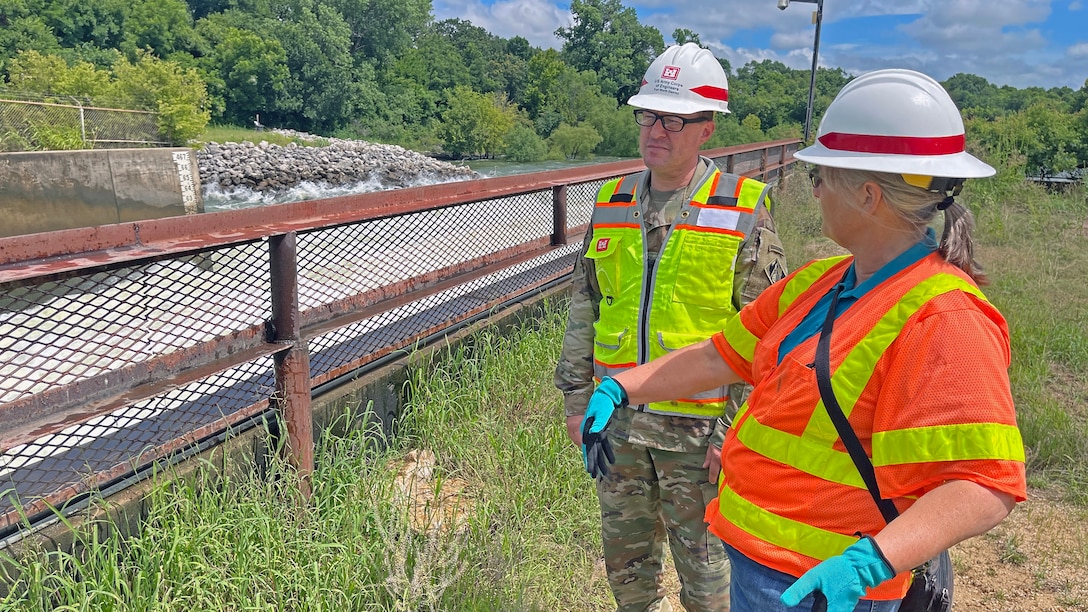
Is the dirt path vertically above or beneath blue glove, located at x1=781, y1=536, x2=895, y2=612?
beneath

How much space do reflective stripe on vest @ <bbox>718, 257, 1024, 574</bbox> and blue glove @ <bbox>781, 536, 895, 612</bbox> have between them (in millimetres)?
161

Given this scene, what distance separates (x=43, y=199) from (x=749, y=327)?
17553 mm

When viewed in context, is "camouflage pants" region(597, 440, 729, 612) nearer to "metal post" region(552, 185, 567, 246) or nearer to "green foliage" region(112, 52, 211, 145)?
"metal post" region(552, 185, 567, 246)

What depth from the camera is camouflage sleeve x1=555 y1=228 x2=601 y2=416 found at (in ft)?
8.74

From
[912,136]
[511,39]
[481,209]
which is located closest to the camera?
[912,136]

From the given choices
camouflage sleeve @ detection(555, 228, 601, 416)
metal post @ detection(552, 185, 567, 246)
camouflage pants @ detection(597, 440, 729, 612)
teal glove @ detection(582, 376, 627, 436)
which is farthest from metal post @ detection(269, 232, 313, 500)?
metal post @ detection(552, 185, 567, 246)

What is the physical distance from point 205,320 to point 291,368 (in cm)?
66

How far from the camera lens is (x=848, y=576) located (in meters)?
1.29

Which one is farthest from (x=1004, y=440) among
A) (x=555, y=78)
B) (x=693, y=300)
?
(x=555, y=78)

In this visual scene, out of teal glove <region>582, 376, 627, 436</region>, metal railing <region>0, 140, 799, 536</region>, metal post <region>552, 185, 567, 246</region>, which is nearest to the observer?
teal glove <region>582, 376, 627, 436</region>

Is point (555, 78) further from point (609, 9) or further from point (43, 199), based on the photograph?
point (43, 199)

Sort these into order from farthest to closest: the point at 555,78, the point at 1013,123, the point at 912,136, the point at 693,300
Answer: the point at 555,78 → the point at 1013,123 → the point at 693,300 → the point at 912,136

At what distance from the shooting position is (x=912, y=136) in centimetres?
143

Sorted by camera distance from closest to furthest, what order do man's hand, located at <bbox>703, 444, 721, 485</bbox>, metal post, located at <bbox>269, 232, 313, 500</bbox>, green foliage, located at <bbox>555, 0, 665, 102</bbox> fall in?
man's hand, located at <bbox>703, 444, 721, 485</bbox> < metal post, located at <bbox>269, 232, 313, 500</bbox> < green foliage, located at <bbox>555, 0, 665, 102</bbox>
